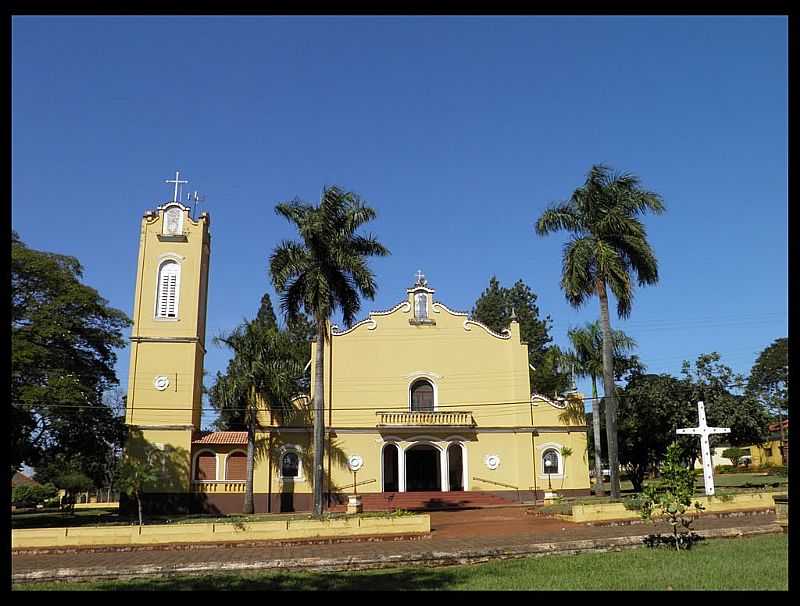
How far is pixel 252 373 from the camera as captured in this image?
2841 cm

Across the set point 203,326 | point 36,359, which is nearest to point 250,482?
point 203,326

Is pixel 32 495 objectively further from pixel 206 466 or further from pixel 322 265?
pixel 322 265

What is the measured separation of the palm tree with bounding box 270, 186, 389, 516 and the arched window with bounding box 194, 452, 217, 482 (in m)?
9.63

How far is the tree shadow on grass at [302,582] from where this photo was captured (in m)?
9.90

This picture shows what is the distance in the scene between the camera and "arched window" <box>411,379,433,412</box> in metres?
33.3

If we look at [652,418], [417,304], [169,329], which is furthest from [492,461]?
[169,329]

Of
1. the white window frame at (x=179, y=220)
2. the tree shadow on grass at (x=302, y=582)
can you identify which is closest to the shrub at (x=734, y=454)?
the white window frame at (x=179, y=220)

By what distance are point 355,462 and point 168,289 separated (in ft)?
39.0

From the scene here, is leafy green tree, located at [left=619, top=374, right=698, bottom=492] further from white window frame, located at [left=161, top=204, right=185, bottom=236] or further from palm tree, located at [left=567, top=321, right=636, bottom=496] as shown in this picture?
white window frame, located at [left=161, top=204, right=185, bottom=236]

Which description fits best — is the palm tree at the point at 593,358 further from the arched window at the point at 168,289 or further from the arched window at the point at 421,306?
the arched window at the point at 168,289

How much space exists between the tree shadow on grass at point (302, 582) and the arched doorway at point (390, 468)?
21.3 meters
